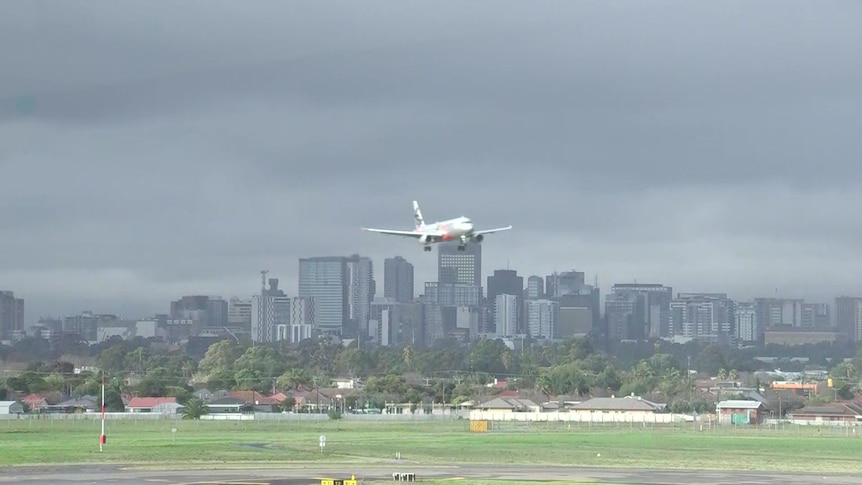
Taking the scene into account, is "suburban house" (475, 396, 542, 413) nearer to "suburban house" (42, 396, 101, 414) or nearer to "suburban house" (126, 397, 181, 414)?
"suburban house" (126, 397, 181, 414)

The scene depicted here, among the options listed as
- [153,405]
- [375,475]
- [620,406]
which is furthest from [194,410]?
[375,475]

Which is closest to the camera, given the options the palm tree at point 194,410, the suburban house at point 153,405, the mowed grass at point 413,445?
the mowed grass at point 413,445

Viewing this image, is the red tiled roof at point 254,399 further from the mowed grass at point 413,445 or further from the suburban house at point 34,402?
the mowed grass at point 413,445

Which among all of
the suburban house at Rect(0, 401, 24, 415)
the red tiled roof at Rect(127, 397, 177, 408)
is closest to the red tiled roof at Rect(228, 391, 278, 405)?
the red tiled roof at Rect(127, 397, 177, 408)

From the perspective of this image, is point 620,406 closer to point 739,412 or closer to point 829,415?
point 739,412

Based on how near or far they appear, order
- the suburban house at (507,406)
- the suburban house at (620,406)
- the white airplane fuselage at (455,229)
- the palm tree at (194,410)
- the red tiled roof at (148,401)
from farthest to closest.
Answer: the suburban house at (507,406) < the suburban house at (620,406) < the red tiled roof at (148,401) < the palm tree at (194,410) < the white airplane fuselage at (455,229)

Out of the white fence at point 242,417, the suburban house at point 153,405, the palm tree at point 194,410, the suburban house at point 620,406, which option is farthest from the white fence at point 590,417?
the suburban house at point 153,405

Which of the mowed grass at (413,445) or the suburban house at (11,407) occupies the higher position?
the suburban house at (11,407)

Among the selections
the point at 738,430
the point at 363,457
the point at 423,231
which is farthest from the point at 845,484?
the point at 738,430
